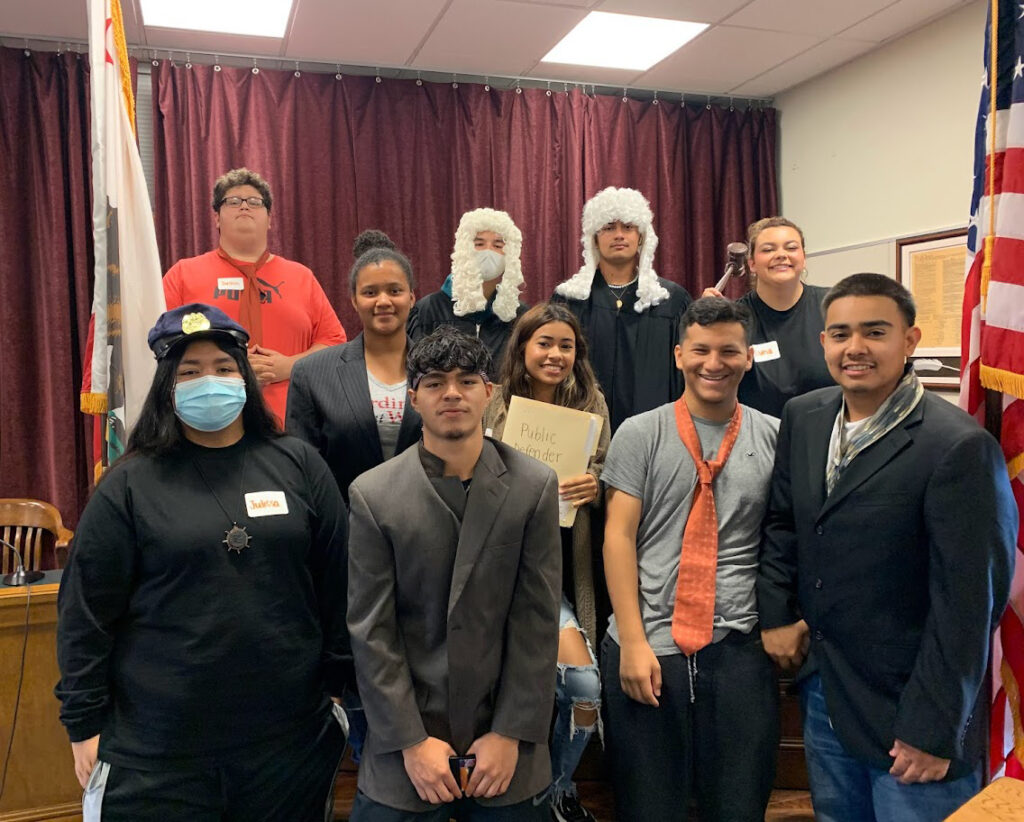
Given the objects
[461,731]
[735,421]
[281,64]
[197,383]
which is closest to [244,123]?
[281,64]

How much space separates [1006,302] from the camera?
1.73 meters

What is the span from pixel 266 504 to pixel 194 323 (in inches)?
16.9

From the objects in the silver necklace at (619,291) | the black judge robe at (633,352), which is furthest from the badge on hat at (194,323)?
the silver necklace at (619,291)

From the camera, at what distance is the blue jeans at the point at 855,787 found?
5.41ft

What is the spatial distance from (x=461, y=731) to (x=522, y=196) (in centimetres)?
407

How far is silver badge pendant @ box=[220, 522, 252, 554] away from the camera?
5.44 ft

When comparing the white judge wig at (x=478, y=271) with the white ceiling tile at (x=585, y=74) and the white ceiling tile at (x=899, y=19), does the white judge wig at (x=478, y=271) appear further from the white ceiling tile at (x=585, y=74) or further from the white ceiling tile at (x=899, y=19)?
the white ceiling tile at (x=899, y=19)

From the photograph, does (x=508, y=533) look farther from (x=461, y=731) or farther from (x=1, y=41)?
(x=1, y=41)

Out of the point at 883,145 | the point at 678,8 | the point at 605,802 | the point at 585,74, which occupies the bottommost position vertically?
the point at 605,802

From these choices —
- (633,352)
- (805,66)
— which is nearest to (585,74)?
(805,66)

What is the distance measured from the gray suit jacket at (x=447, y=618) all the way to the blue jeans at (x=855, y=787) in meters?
0.66

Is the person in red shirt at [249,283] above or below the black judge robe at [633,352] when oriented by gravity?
above

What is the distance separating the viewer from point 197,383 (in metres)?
1.71

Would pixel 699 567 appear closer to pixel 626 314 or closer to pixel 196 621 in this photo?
pixel 196 621
